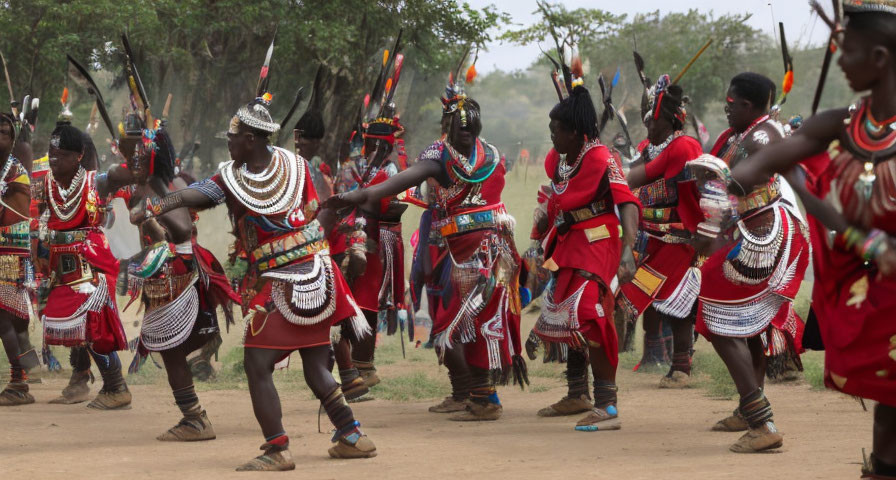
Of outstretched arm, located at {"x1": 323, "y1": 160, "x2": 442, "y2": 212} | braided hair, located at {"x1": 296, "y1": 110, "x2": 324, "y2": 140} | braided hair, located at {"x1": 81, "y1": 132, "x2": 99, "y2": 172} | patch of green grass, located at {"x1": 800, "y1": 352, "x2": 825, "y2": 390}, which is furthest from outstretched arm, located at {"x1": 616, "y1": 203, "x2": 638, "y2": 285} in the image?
braided hair, located at {"x1": 81, "y1": 132, "x2": 99, "y2": 172}

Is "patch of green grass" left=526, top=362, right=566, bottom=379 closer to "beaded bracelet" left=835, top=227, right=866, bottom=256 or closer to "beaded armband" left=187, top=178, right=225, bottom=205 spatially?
"beaded armband" left=187, top=178, right=225, bottom=205

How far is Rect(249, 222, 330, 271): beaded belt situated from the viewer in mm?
5539

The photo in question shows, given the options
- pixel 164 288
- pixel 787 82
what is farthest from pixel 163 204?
pixel 787 82

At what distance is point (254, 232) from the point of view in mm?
5598

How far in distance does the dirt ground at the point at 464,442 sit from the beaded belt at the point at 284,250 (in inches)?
42.4

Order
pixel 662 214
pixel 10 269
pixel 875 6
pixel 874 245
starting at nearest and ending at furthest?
1. pixel 874 245
2. pixel 875 6
3. pixel 662 214
4. pixel 10 269

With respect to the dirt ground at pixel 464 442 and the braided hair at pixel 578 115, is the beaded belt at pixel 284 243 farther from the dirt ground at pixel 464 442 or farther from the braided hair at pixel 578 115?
the braided hair at pixel 578 115

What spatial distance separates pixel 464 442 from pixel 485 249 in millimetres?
1452

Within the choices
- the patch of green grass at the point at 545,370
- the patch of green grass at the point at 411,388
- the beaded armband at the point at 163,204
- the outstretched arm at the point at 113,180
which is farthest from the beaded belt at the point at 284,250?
the patch of green grass at the point at 545,370

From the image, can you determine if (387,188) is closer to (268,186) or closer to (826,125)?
(268,186)

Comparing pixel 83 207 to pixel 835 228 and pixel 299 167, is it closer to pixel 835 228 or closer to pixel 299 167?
A: pixel 299 167

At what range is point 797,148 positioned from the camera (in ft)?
12.3

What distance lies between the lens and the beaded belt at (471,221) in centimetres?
735

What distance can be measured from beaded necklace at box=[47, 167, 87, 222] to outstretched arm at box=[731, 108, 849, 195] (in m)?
5.39
